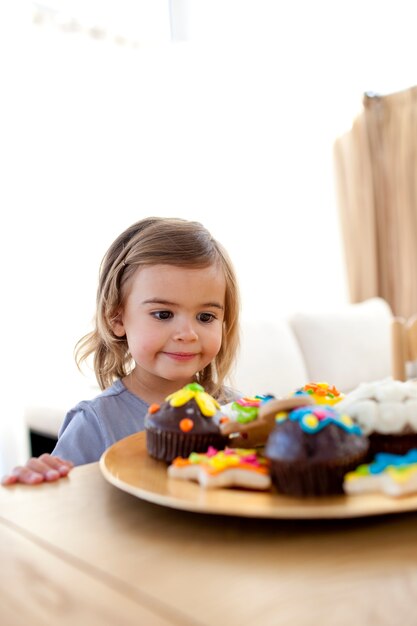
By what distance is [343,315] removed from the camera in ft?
11.5

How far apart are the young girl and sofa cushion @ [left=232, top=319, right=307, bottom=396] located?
1.31 meters

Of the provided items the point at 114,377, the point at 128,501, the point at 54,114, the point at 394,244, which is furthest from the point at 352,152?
the point at 128,501

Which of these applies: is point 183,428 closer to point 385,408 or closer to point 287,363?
point 385,408

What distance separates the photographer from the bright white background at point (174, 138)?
297 centimetres

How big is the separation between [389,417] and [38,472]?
440mm

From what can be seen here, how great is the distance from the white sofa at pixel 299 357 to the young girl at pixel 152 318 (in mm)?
1258

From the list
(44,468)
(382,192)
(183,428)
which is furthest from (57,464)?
(382,192)

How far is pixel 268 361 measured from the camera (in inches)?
117

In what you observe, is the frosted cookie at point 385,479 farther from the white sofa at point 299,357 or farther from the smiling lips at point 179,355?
the white sofa at point 299,357

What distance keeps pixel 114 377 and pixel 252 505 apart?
1051mm

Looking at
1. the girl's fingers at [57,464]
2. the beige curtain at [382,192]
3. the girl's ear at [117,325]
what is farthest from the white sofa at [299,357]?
the girl's fingers at [57,464]

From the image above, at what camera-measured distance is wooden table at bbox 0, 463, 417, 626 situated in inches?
18.6

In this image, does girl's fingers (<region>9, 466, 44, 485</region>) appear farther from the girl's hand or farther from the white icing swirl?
the white icing swirl

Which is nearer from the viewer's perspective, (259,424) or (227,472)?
(227,472)
